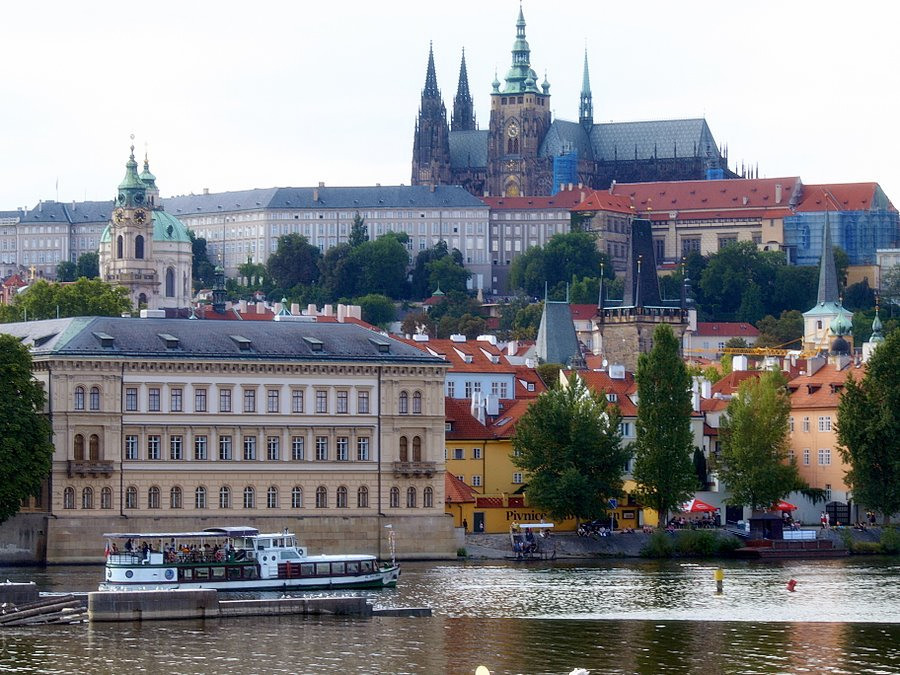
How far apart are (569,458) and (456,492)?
5.16 meters

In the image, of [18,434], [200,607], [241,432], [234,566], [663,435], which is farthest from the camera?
[663,435]

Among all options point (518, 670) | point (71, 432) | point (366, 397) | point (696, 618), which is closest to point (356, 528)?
point (366, 397)

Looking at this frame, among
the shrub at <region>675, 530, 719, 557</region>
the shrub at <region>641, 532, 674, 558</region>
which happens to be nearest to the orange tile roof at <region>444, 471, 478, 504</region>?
the shrub at <region>641, 532, 674, 558</region>

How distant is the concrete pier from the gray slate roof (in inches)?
889

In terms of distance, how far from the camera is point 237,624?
259ft

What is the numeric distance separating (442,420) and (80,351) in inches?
617

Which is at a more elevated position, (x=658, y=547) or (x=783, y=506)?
(x=783, y=506)

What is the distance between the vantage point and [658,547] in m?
112

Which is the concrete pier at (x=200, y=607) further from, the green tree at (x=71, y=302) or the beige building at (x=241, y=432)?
the green tree at (x=71, y=302)

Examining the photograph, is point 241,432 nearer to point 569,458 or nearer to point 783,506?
point 569,458

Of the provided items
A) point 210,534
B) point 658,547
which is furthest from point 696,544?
point 210,534

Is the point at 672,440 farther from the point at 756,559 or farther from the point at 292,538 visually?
the point at 292,538

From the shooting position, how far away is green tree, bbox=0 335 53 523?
3824 inches

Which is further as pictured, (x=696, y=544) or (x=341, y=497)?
(x=696, y=544)
